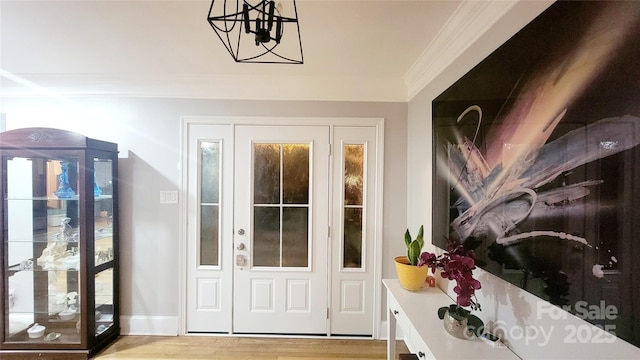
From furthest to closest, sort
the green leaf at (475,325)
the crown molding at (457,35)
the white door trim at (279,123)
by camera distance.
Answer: the white door trim at (279,123) → the crown molding at (457,35) → the green leaf at (475,325)

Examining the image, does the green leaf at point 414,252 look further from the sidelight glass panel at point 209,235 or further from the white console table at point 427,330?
the sidelight glass panel at point 209,235

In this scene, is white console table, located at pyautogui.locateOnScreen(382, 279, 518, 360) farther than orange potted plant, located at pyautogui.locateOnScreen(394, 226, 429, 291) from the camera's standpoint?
No

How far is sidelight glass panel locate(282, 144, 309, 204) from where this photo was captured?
264 cm

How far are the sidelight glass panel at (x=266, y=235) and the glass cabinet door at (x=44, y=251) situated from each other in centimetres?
139

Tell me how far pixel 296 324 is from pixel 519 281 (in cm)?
207

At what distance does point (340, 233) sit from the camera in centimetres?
264

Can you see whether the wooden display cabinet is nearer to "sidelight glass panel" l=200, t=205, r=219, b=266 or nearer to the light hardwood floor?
the light hardwood floor

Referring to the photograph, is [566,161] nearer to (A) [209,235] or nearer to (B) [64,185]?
(A) [209,235]

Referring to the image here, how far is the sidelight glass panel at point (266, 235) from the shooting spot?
2.66 m

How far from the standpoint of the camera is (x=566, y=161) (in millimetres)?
909

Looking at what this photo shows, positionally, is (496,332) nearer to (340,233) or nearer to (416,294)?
(416,294)

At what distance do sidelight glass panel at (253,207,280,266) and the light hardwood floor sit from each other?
0.70 m

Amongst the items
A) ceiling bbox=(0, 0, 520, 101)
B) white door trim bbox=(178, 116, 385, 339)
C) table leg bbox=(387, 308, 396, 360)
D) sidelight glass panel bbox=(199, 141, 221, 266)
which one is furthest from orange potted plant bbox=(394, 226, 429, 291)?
sidelight glass panel bbox=(199, 141, 221, 266)

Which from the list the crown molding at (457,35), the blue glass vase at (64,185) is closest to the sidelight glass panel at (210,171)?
the blue glass vase at (64,185)
